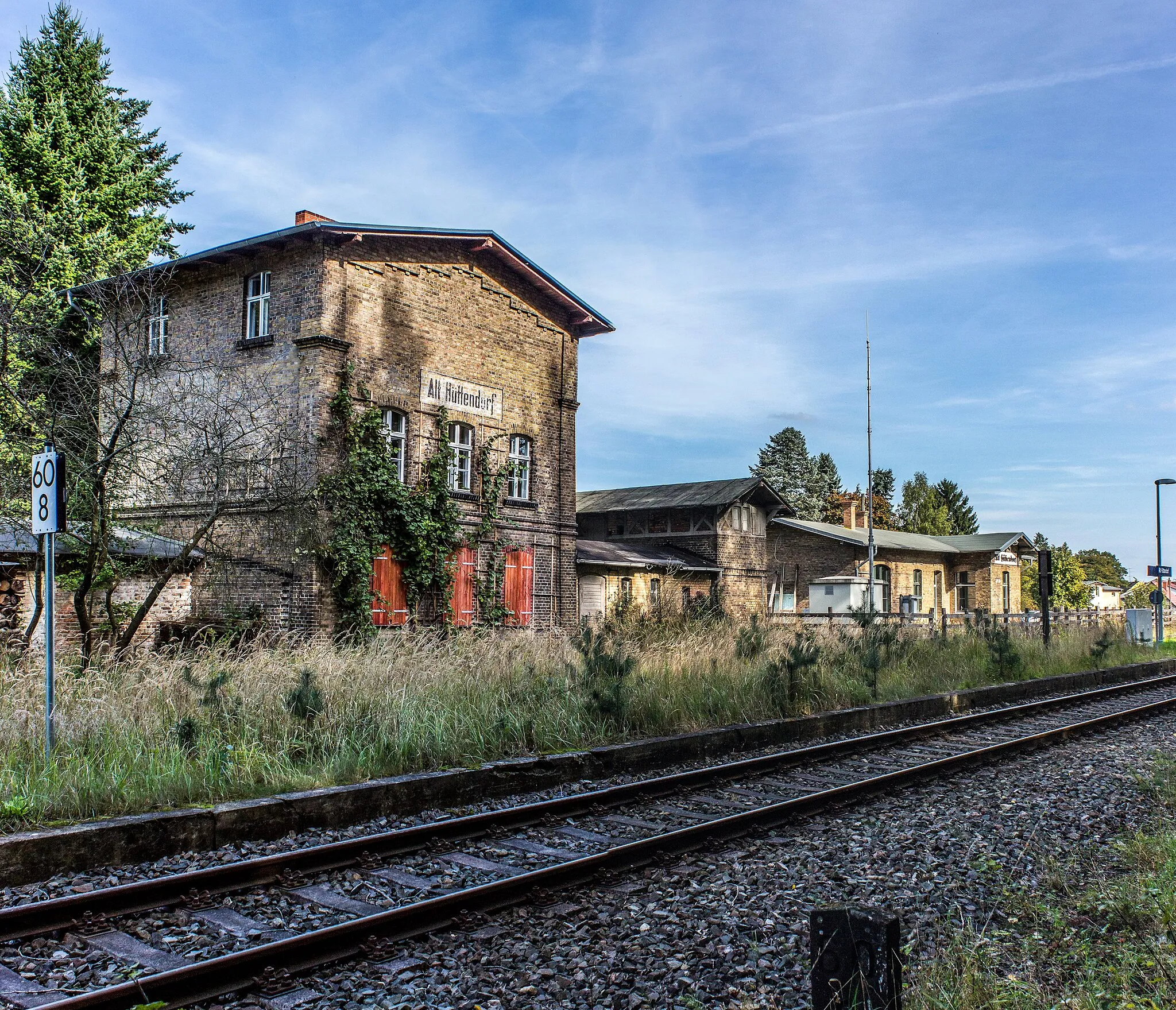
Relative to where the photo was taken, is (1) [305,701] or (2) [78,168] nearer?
(1) [305,701]

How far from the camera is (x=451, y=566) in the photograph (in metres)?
20.5

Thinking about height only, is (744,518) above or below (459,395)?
below

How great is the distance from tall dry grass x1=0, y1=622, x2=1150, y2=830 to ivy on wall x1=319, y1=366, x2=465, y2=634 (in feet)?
15.8

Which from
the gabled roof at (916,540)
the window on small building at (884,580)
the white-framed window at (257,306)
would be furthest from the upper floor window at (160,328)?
the window on small building at (884,580)

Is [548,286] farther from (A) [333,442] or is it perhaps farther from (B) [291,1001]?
(B) [291,1001]

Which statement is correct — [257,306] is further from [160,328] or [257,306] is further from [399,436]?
[399,436]

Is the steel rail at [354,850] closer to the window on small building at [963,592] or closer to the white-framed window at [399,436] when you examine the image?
the white-framed window at [399,436]

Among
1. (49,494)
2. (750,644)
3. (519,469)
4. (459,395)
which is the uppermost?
(459,395)

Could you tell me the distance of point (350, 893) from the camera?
553 cm

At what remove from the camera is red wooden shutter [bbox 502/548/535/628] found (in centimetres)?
2195

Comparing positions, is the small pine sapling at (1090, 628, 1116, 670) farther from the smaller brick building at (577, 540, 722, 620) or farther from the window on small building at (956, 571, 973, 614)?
the window on small building at (956, 571, 973, 614)

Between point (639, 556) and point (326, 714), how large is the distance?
21.9m

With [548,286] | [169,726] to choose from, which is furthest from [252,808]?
[548,286]

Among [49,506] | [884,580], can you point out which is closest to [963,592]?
[884,580]
